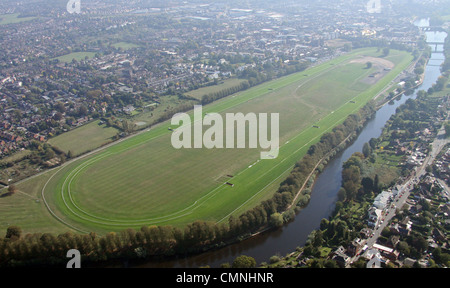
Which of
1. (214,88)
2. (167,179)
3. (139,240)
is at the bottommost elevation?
(139,240)

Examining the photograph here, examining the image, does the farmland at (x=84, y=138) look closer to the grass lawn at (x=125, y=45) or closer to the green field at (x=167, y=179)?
the green field at (x=167, y=179)

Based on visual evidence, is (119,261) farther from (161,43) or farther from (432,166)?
(161,43)

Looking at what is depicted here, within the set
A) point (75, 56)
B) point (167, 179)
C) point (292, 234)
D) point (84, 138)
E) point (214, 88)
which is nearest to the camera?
point (292, 234)

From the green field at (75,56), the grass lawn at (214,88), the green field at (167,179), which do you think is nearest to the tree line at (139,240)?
the green field at (167,179)

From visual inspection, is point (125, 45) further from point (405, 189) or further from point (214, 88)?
point (405, 189)

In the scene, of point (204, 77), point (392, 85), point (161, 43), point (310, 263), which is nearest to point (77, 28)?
point (161, 43)

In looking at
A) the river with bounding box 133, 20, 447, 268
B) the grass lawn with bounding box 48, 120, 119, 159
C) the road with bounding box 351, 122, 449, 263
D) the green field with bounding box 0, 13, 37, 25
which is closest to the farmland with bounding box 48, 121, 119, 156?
the grass lawn with bounding box 48, 120, 119, 159

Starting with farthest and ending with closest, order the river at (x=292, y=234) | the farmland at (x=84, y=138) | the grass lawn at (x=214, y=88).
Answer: the grass lawn at (x=214, y=88), the farmland at (x=84, y=138), the river at (x=292, y=234)

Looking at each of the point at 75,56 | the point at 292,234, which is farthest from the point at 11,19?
the point at 292,234
